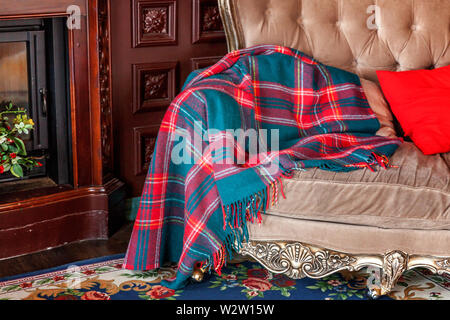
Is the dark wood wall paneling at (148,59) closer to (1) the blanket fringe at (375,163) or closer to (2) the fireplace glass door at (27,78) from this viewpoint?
(2) the fireplace glass door at (27,78)

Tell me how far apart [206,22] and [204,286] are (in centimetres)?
119

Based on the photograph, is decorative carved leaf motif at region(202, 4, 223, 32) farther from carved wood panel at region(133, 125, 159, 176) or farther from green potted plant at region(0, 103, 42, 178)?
green potted plant at region(0, 103, 42, 178)

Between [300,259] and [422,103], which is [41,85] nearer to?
[300,259]

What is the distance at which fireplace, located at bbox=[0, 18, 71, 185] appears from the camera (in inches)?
88.7

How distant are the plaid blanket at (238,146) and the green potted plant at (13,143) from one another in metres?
0.54

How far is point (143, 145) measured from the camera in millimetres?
2590

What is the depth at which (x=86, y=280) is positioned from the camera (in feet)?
6.70

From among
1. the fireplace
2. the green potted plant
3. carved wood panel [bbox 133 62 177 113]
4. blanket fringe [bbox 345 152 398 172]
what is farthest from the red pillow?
the green potted plant

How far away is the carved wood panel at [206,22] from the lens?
2557 mm

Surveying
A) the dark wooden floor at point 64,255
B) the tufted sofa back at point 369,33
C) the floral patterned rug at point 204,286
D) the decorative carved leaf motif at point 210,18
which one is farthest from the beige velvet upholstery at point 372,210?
the decorative carved leaf motif at point 210,18

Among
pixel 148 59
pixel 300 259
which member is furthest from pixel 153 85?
pixel 300 259

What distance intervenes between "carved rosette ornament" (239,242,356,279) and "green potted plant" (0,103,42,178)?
930mm

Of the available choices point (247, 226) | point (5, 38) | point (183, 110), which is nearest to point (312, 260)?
point (247, 226)
